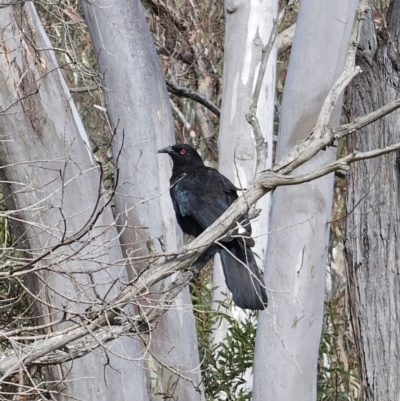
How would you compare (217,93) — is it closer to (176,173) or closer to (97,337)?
(176,173)

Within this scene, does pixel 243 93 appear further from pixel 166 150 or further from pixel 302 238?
pixel 302 238

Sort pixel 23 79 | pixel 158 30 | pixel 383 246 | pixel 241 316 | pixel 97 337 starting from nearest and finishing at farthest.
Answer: pixel 97 337 < pixel 23 79 < pixel 383 246 < pixel 241 316 < pixel 158 30

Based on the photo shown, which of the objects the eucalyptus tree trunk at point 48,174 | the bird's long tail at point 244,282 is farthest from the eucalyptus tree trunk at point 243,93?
the bird's long tail at point 244,282

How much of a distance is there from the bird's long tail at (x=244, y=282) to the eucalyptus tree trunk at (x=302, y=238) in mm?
614

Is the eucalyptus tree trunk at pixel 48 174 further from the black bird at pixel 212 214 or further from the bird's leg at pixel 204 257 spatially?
the bird's leg at pixel 204 257

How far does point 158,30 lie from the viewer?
959 cm

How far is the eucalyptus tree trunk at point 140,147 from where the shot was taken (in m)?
5.43

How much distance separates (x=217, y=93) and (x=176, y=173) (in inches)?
178

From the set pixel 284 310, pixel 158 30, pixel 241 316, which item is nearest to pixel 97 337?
pixel 284 310

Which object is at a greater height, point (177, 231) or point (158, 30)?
point (158, 30)

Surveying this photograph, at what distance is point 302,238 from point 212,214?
0.54 metres

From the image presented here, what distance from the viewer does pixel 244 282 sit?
435cm

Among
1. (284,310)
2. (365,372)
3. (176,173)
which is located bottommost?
(365,372)

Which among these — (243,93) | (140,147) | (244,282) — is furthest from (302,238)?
(243,93)
